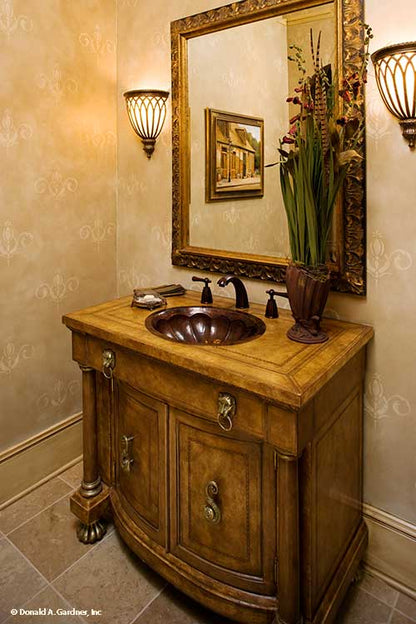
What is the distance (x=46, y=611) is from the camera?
1.50m

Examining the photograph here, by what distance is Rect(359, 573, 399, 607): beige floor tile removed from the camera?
1554mm

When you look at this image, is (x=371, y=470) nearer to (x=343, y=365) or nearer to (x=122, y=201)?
(x=343, y=365)

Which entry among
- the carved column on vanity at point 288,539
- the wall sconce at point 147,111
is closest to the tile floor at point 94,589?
the carved column on vanity at point 288,539

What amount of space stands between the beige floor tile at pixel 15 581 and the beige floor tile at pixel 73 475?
0.44 metres

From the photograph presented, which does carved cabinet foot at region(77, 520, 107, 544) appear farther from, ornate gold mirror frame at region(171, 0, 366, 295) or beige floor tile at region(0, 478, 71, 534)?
ornate gold mirror frame at region(171, 0, 366, 295)

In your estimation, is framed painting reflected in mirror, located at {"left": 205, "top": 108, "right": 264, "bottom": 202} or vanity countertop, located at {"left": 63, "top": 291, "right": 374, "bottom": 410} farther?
framed painting reflected in mirror, located at {"left": 205, "top": 108, "right": 264, "bottom": 202}

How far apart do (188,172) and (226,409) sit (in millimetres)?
1189

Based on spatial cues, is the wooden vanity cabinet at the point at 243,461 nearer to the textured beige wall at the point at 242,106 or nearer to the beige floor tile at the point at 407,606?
the beige floor tile at the point at 407,606

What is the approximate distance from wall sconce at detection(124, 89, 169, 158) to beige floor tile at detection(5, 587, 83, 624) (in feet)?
6.14

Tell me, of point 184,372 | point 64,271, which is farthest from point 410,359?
point 64,271

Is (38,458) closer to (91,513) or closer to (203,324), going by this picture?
(91,513)

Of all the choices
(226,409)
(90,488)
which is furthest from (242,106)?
(90,488)

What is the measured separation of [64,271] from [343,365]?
1.44 m

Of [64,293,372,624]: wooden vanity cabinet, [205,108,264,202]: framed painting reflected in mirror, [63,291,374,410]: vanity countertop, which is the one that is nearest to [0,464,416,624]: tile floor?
[64,293,372,624]: wooden vanity cabinet
